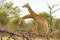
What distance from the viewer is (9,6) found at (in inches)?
624

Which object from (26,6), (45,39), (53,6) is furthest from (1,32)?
(26,6)

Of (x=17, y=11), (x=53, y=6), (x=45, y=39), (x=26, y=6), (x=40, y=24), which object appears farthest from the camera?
(x=17, y=11)

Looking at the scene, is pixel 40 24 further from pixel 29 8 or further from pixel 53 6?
pixel 29 8

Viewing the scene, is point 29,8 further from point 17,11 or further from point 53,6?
point 17,11

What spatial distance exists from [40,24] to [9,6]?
1105 cm

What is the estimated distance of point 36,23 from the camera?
5.08 meters

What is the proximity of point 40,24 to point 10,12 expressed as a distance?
37.7ft

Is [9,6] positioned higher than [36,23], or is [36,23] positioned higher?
[9,6]

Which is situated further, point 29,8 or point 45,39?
point 29,8

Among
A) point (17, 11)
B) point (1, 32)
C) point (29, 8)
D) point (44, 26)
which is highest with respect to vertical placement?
point (17, 11)

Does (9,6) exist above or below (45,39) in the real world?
above

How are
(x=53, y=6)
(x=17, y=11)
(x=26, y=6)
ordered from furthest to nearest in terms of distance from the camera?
(x=17, y=11) < (x=26, y=6) < (x=53, y=6)

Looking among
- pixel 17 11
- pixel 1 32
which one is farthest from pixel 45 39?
pixel 17 11

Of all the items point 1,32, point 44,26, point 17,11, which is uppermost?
point 17,11
